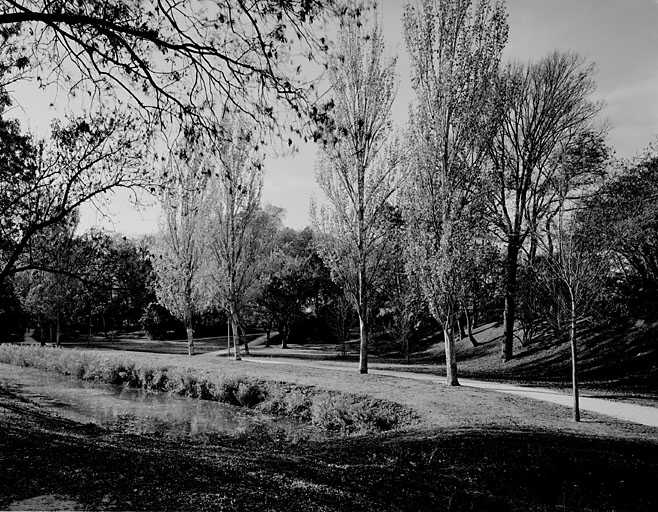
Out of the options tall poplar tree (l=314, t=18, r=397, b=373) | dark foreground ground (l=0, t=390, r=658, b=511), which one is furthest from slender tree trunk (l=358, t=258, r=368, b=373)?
dark foreground ground (l=0, t=390, r=658, b=511)

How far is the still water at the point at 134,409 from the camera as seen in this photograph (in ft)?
39.9

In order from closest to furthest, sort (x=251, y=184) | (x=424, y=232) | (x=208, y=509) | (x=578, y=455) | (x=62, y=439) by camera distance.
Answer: (x=208, y=509)
(x=578, y=455)
(x=62, y=439)
(x=424, y=232)
(x=251, y=184)

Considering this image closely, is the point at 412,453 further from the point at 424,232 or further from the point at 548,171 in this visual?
the point at 548,171

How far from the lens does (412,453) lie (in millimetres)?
6973

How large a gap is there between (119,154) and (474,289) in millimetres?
10582

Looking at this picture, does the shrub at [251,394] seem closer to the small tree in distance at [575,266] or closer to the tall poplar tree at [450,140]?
the tall poplar tree at [450,140]

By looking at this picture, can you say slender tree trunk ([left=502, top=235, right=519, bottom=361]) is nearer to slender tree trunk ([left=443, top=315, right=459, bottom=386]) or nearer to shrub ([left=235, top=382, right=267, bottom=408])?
slender tree trunk ([left=443, top=315, right=459, bottom=386])

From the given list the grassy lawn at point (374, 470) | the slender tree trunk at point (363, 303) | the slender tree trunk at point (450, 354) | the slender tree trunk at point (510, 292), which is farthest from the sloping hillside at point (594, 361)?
the grassy lawn at point (374, 470)

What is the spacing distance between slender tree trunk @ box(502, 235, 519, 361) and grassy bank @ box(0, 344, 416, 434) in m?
11.1

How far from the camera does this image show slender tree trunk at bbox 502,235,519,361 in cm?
2053

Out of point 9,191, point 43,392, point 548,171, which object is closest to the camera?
point 9,191

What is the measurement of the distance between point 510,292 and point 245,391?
479 inches

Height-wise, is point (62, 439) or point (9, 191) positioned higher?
point (9, 191)

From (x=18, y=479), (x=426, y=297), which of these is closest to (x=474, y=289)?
(x=426, y=297)
